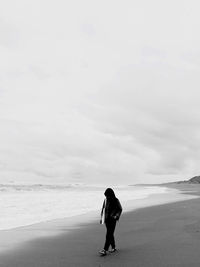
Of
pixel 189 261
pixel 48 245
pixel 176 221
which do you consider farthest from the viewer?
pixel 176 221

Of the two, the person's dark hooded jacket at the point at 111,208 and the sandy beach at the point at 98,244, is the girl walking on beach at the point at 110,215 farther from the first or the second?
the sandy beach at the point at 98,244

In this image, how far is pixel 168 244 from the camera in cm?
1605

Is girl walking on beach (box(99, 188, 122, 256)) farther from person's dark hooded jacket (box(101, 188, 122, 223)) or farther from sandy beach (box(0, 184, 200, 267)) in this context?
sandy beach (box(0, 184, 200, 267))

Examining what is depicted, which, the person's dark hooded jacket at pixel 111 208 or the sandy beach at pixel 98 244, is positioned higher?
the person's dark hooded jacket at pixel 111 208

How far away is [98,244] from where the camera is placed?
55.3 feet

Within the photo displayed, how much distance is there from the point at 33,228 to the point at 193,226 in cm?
852

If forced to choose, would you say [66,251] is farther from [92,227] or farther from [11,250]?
[92,227]

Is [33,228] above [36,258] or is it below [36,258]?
above

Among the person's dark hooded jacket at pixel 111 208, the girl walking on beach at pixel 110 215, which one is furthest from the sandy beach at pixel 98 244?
the person's dark hooded jacket at pixel 111 208

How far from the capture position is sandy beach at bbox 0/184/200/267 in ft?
43.0

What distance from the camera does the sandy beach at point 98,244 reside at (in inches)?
516

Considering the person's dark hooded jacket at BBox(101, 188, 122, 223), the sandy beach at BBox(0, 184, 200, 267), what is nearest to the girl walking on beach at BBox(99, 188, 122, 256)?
the person's dark hooded jacket at BBox(101, 188, 122, 223)

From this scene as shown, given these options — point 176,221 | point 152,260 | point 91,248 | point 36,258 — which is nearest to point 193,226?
point 176,221

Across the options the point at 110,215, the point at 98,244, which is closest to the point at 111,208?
the point at 110,215
